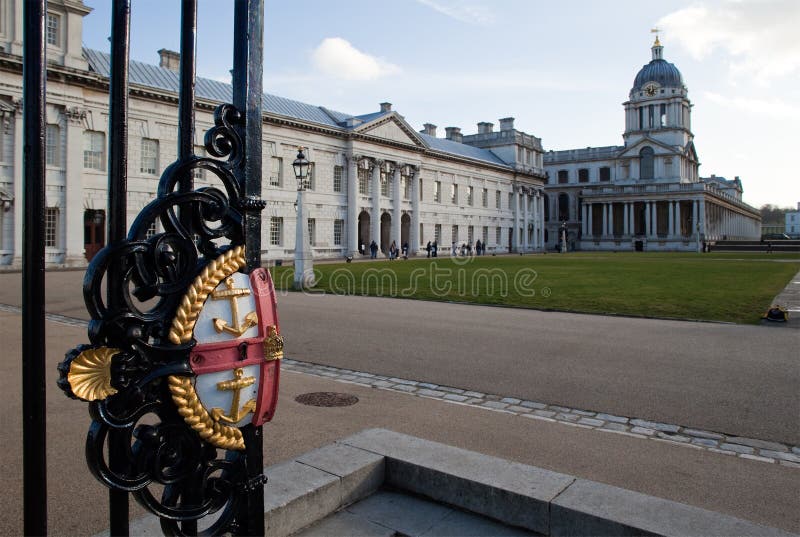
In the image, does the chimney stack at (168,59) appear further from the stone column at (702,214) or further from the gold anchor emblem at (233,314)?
the stone column at (702,214)

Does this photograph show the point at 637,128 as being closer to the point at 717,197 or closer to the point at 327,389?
the point at 717,197

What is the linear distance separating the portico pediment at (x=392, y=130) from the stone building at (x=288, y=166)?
0.13 metres

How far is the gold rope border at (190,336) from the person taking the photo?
2119 mm

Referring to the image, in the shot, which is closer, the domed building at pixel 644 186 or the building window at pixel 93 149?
the building window at pixel 93 149

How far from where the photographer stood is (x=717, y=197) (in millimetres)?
101562

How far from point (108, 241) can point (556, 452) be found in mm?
4299

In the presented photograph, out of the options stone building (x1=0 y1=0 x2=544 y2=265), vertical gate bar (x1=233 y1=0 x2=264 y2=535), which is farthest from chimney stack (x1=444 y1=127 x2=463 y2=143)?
vertical gate bar (x1=233 y1=0 x2=264 y2=535)

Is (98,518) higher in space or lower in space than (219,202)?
lower

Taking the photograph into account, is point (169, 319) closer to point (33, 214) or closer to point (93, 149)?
point (33, 214)

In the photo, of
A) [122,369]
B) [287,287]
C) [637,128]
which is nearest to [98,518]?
[122,369]

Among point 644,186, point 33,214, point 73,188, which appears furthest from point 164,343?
point 644,186

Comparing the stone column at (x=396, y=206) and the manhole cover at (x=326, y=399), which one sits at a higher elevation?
the stone column at (x=396, y=206)

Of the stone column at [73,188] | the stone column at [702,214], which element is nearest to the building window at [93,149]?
the stone column at [73,188]

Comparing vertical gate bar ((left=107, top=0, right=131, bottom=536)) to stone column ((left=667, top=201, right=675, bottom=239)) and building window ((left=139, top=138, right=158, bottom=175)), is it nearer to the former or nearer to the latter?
building window ((left=139, top=138, right=158, bottom=175))
